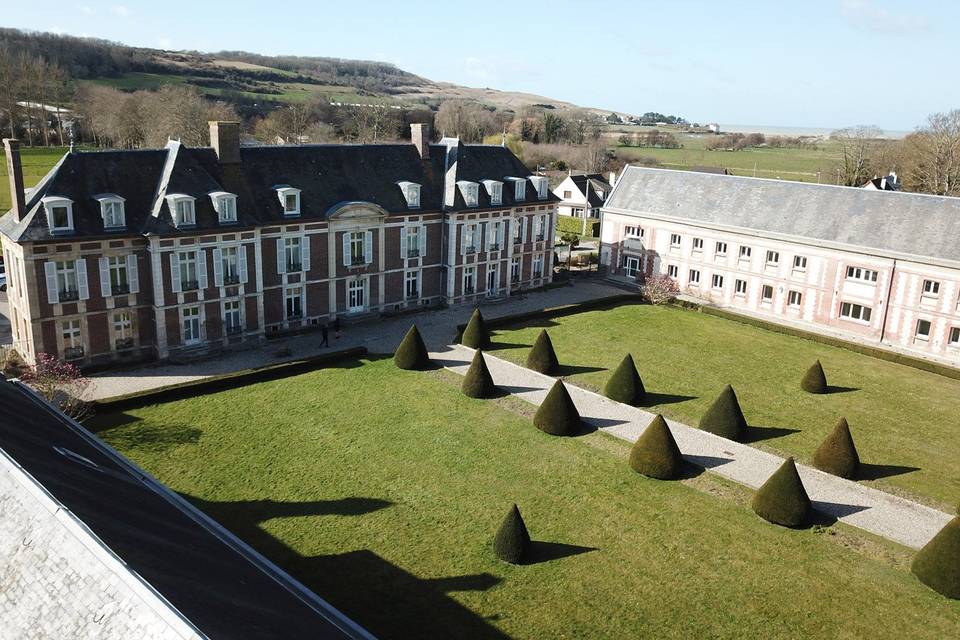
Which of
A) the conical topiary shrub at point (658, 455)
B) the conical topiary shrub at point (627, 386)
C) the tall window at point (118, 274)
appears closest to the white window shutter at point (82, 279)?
the tall window at point (118, 274)

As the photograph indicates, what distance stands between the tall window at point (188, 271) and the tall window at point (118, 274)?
2.17 metres

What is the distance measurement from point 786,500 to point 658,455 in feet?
13.1

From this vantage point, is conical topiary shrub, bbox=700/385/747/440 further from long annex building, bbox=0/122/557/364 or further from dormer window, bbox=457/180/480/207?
dormer window, bbox=457/180/480/207

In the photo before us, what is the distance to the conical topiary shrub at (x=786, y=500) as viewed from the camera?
2025 centimetres

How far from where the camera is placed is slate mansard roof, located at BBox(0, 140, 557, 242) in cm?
2884

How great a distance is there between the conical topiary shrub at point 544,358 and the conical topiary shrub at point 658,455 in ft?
29.0

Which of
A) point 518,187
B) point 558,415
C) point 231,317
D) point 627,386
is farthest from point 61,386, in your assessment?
point 518,187

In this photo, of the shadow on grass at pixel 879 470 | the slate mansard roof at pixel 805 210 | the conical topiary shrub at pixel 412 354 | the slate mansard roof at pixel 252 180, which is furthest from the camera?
the slate mansard roof at pixel 805 210

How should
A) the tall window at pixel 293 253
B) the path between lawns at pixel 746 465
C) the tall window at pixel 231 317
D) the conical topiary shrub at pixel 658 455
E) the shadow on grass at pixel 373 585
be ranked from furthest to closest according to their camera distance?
the tall window at pixel 293 253 < the tall window at pixel 231 317 < the conical topiary shrub at pixel 658 455 < the path between lawns at pixel 746 465 < the shadow on grass at pixel 373 585

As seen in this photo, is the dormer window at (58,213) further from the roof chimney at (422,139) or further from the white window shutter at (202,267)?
the roof chimney at (422,139)

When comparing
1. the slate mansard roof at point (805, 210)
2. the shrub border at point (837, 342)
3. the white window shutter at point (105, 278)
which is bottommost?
the shrub border at point (837, 342)

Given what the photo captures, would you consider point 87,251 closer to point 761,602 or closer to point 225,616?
point 225,616

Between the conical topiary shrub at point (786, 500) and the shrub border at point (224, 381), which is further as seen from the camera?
the shrub border at point (224, 381)

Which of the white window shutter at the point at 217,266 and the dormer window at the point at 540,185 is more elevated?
the dormer window at the point at 540,185
